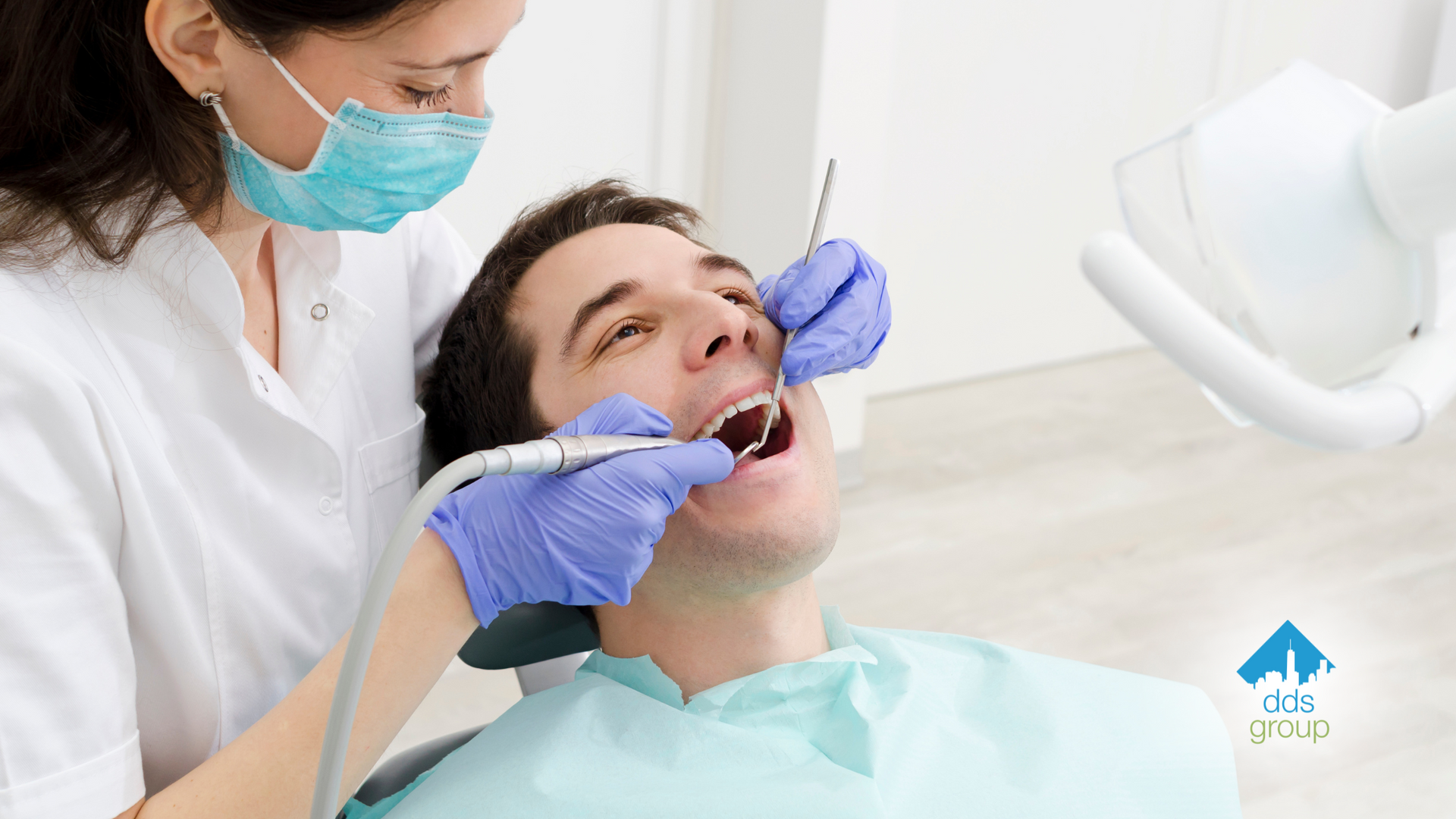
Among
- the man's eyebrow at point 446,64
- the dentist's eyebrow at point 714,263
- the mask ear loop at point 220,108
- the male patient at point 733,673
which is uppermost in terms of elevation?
the man's eyebrow at point 446,64

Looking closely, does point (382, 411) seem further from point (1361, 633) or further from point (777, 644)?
point (1361, 633)

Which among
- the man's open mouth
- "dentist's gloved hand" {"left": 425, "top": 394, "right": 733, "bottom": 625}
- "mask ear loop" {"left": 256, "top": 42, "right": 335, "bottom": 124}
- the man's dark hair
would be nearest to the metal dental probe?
the man's open mouth

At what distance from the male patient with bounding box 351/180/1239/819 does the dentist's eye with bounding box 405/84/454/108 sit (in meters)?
0.28

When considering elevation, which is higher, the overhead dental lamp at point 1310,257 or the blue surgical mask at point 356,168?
the overhead dental lamp at point 1310,257

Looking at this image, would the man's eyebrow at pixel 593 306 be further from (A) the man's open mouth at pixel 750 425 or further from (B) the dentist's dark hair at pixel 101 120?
(B) the dentist's dark hair at pixel 101 120

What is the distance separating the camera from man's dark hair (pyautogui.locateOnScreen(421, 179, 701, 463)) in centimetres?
128

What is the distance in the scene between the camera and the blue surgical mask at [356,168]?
39.0 inches

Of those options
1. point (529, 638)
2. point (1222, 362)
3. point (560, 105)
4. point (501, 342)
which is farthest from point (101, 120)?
point (560, 105)

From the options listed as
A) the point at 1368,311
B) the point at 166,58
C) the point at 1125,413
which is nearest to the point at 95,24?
the point at 166,58

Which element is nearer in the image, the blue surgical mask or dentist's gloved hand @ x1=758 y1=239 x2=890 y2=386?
the blue surgical mask

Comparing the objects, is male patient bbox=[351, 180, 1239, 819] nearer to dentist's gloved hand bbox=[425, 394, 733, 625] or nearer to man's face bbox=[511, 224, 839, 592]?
man's face bbox=[511, 224, 839, 592]

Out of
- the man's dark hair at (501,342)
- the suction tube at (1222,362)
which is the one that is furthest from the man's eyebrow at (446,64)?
the suction tube at (1222,362)

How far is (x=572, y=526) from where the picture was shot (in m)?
0.98

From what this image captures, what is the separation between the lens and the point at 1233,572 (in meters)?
2.78
